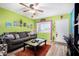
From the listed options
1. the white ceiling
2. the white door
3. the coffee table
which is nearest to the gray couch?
the coffee table

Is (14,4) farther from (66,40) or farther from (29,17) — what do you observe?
(66,40)

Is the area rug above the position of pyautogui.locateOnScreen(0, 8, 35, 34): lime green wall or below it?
below

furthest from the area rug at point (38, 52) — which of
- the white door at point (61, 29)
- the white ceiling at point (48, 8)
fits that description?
the white ceiling at point (48, 8)

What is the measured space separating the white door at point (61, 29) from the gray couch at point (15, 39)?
0.54m

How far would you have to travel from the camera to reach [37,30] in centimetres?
221

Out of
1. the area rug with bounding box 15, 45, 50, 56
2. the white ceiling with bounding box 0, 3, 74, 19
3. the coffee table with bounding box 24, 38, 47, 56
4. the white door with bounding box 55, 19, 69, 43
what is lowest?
the area rug with bounding box 15, 45, 50, 56

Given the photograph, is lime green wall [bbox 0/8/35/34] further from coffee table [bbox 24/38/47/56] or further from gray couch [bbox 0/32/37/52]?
coffee table [bbox 24/38/47/56]

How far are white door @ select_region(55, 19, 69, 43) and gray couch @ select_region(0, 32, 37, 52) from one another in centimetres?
54

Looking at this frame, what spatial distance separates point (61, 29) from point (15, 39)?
0.88 meters

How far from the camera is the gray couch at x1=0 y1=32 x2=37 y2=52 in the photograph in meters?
2.10

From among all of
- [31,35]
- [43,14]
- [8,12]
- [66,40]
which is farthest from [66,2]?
[8,12]

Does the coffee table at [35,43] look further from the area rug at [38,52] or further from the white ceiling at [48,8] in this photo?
the white ceiling at [48,8]

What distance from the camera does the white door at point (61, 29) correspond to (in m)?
2.14

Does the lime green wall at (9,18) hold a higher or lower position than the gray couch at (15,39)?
higher
